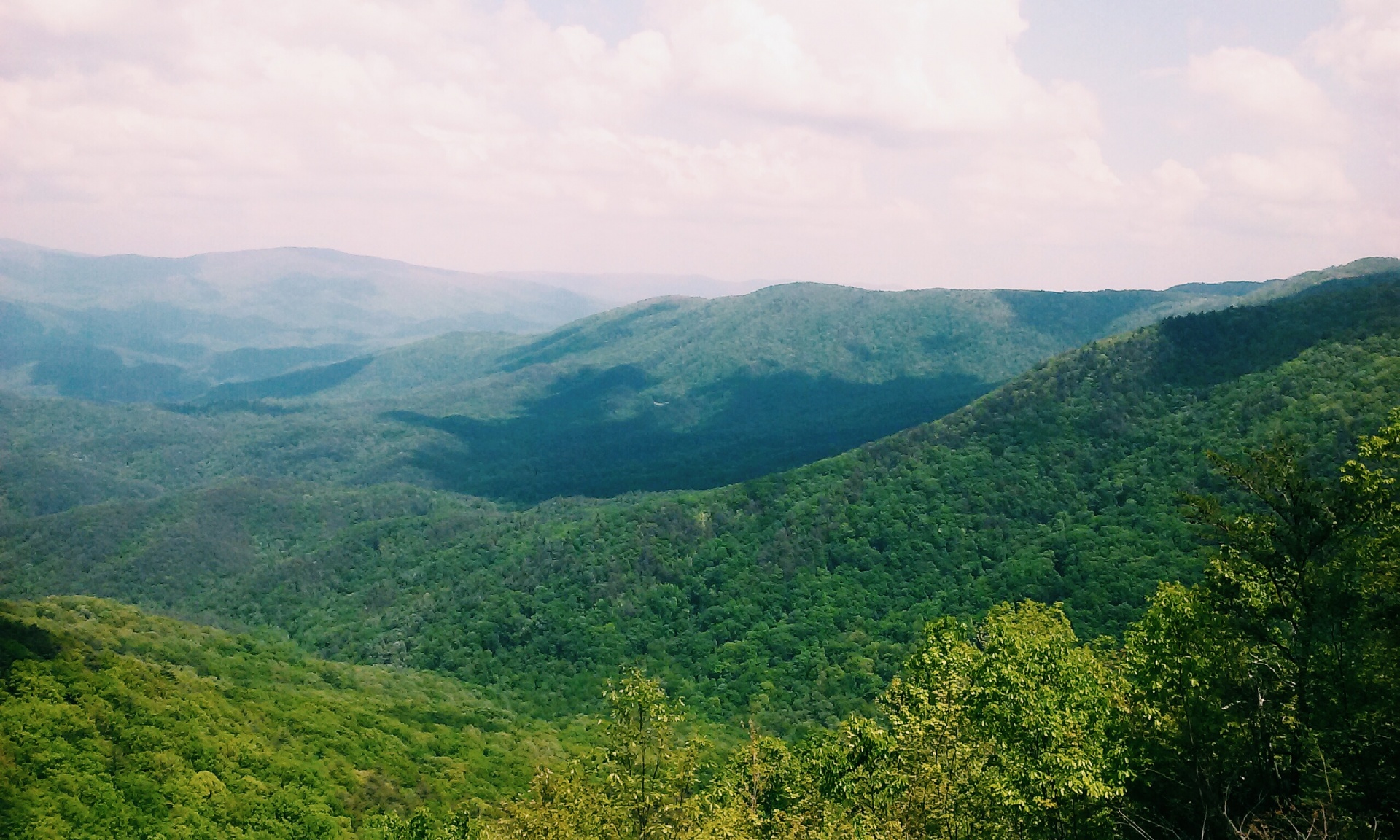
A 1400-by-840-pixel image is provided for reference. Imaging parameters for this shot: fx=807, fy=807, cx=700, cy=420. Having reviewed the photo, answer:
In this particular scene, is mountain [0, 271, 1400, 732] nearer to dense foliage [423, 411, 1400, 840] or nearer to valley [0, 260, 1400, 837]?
valley [0, 260, 1400, 837]

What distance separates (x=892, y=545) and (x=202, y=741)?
101 meters

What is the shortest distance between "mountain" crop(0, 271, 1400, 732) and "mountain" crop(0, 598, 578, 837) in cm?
2992

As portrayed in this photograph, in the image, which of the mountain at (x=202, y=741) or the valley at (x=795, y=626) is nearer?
the valley at (x=795, y=626)

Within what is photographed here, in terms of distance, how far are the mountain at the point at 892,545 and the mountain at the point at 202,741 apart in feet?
98.2

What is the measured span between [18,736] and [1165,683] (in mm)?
75343

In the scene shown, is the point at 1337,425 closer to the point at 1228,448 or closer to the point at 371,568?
the point at 1228,448

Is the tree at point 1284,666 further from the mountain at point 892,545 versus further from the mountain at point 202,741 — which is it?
the mountain at point 892,545

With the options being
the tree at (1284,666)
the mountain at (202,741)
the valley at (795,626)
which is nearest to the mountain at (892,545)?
the valley at (795,626)

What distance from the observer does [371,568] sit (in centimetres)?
19775

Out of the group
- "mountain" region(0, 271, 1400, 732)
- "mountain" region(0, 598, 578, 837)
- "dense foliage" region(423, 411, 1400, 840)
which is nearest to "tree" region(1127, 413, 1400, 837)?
"dense foliage" region(423, 411, 1400, 840)

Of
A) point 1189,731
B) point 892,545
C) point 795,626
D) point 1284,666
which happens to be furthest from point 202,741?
point 892,545

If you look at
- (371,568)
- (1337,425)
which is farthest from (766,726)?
(371,568)

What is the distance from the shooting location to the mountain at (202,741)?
5872cm

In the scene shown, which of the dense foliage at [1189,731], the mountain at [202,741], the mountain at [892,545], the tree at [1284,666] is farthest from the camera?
the mountain at [892,545]
